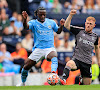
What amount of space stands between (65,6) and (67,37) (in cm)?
231

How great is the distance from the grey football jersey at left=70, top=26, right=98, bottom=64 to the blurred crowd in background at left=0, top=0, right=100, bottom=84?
392 centimetres

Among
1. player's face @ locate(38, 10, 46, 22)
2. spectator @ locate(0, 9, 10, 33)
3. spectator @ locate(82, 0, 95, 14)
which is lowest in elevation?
spectator @ locate(0, 9, 10, 33)

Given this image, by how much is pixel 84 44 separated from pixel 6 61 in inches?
216

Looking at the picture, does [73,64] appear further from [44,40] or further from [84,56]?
[44,40]

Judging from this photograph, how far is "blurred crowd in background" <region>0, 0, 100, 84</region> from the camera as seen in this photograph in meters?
13.5

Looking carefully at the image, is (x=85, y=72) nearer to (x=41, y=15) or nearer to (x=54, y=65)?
(x=54, y=65)

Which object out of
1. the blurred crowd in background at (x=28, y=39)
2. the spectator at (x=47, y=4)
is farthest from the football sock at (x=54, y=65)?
the spectator at (x=47, y=4)

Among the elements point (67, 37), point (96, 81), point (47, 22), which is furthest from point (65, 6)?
point (47, 22)

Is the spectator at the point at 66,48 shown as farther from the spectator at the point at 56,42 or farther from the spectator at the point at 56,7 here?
the spectator at the point at 56,7

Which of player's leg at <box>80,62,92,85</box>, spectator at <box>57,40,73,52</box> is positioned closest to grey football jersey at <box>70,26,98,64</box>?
player's leg at <box>80,62,92,85</box>

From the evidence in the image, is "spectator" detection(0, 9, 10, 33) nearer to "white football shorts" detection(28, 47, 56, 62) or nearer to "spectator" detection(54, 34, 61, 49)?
"spectator" detection(54, 34, 61, 49)

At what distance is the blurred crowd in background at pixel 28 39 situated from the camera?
44.1 feet

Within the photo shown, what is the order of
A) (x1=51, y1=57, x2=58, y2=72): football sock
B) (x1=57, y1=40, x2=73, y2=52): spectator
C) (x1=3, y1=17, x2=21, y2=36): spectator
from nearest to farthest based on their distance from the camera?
(x1=51, y1=57, x2=58, y2=72): football sock, (x1=57, y1=40, x2=73, y2=52): spectator, (x1=3, y1=17, x2=21, y2=36): spectator

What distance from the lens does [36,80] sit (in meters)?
12.8
